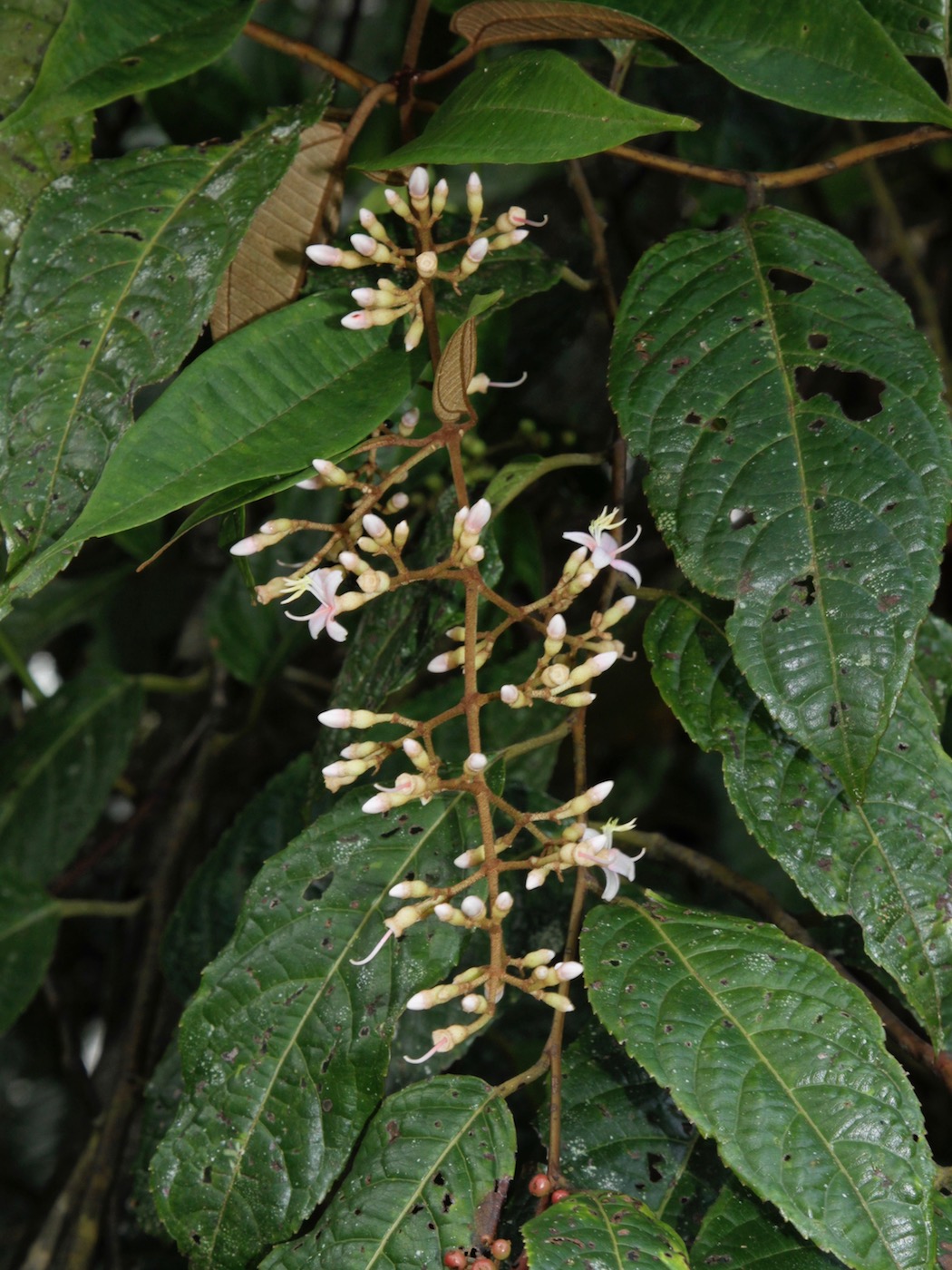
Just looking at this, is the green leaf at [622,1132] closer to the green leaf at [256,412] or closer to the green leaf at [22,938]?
the green leaf at [256,412]

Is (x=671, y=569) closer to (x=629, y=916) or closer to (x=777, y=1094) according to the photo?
(x=629, y=916)

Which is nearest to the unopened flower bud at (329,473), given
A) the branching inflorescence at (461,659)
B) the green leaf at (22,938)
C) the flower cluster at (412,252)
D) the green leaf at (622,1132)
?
the branching inflorescence at (461,659)

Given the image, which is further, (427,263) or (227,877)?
(227,877)

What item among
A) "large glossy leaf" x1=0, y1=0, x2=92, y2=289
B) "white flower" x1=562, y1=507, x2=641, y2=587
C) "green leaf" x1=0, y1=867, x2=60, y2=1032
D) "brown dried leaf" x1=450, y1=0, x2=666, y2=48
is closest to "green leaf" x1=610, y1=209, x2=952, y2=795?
"white flower" x1=562, y1=507, x2=641, y2=587

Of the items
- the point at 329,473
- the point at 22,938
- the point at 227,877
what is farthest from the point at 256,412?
the point at 22,938

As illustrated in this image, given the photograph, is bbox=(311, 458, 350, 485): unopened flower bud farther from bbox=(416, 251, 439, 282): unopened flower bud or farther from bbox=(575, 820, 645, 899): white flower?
bbox=(575, 820, 645, 899): white flower

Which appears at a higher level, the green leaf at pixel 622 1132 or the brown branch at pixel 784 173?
the brown branch at pixel 784 173

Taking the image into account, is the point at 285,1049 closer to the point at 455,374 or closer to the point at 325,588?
the point at 325,588
